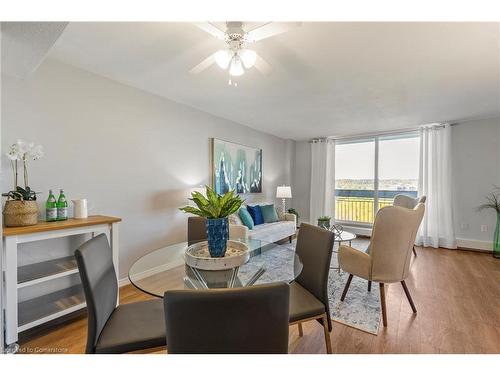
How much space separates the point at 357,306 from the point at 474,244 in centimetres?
350

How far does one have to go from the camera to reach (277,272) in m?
1.54

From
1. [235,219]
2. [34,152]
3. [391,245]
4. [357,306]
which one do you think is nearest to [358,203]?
[235,219]

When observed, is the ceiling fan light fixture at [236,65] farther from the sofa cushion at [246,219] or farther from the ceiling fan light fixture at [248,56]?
the sofa cushion at [246,219]

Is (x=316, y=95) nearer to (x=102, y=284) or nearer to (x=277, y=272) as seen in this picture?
(x=277, y=272)

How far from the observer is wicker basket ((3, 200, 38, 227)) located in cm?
174

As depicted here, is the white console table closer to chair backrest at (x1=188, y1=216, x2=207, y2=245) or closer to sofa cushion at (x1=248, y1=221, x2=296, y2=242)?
chair backrest at (x1=188, y1=216, x2=207, y2=245)

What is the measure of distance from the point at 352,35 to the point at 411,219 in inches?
59.9

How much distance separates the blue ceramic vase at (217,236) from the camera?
1.48 meters

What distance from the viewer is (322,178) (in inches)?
223

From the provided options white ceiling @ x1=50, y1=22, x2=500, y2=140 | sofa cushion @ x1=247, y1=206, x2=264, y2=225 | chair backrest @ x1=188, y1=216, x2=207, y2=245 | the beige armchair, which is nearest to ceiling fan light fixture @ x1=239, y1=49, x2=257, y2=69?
white ceiling @ x1=50, y1=22, x2=500, y2=140

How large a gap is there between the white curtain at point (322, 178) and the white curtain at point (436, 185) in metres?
1.71

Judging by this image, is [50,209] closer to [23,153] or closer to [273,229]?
[23,153]
